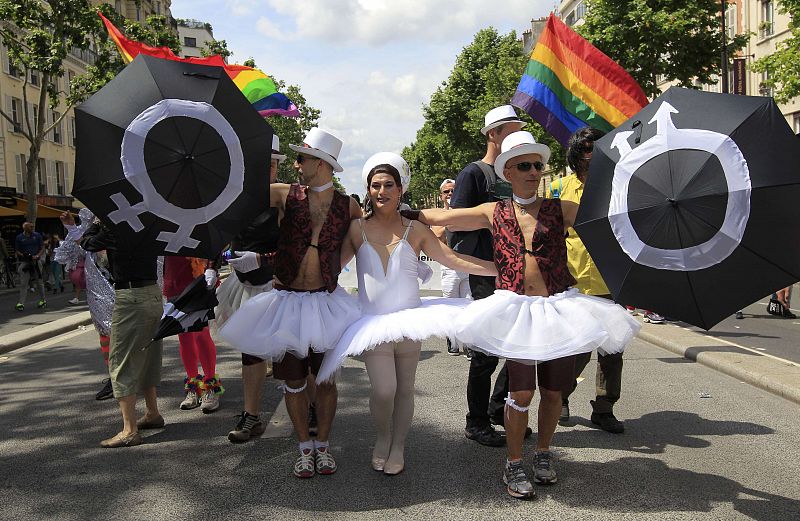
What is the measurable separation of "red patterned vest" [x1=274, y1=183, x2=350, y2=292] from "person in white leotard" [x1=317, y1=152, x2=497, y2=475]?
0.34 ft

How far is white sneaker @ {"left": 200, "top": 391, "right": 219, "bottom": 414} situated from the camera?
6429mm

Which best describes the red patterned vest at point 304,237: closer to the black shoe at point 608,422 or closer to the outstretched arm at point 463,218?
the outstretched arm at point 463,218

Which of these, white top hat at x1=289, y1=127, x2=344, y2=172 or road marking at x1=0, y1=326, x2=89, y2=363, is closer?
white top hat at x1=289, y1=127, x2=344, y2=172

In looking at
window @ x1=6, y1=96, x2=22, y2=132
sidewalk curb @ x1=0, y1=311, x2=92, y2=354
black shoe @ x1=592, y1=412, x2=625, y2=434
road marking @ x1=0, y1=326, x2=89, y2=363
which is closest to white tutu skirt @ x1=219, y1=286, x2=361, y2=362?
black shoe @ x1=592, y1=412, x2=625, y2=434

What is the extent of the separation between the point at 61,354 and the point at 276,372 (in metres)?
6.51

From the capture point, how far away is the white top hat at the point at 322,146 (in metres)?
4.90

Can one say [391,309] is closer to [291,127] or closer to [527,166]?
[527,166]

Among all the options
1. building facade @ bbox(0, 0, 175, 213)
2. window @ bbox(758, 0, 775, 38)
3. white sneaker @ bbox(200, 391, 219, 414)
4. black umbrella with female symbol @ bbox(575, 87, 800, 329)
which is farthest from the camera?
building facade @ bbox(0, 0, 175, 213)

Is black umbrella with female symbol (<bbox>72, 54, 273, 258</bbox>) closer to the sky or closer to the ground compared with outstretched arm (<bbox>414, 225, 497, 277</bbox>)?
closer to the sky

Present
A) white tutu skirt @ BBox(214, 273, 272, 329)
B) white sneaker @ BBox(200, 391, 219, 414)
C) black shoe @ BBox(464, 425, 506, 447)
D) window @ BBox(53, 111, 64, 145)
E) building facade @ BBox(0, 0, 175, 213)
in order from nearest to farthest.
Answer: black shoe @ BBox(464, 425, 506, 447) → white sneaker @ BBox(200, 391, 219, 414) → white tutu skirt @ BBox(214, 273, 272, 329) → building facade @ BBox(0, 0, 175, 213) → window @ BBox(53, 111, 64, 145)

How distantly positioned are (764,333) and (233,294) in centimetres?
906

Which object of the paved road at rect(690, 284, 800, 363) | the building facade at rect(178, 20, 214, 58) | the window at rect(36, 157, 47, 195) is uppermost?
the building facade at rect(178, 20, 214, 58)

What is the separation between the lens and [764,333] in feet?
39.1

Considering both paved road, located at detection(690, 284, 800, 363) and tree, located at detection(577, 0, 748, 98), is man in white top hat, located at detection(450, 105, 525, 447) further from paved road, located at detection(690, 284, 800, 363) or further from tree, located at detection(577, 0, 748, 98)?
tree, located at detection(577, 0, 748, 98)
